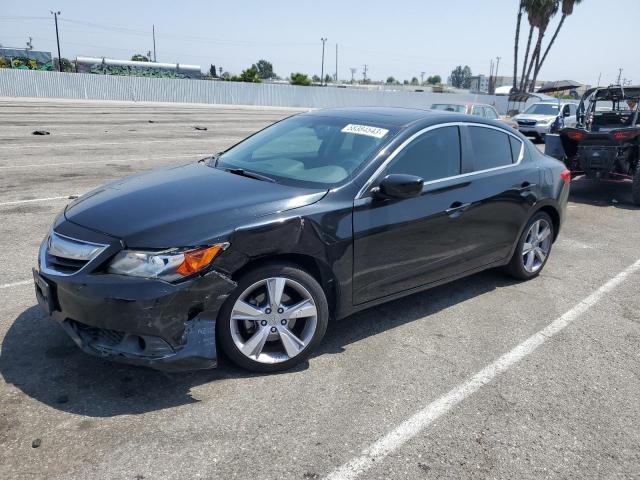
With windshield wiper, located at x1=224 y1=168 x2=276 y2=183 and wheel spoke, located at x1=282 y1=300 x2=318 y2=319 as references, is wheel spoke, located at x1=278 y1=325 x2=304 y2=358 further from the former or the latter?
windshield wiper, located at x1=224 y1=168 x2=276 y2=183

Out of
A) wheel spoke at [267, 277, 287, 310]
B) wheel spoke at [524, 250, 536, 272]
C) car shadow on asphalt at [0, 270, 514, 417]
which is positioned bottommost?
car shadow on asphalt at [0, 270, 514, 417]

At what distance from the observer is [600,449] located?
9.69 feet

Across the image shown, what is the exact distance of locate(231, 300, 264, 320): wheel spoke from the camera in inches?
129

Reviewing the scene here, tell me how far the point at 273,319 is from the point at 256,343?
0.18 metres

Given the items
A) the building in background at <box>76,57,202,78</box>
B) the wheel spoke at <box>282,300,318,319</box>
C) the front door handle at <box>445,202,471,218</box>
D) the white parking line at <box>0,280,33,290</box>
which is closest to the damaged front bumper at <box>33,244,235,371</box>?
the wheel spoke at <box>282,300,318,319</box>

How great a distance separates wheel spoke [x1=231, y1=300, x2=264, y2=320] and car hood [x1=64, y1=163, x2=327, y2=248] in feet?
1.45

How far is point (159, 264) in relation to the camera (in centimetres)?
304

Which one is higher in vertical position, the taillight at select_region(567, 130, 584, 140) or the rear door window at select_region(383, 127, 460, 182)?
the rear door window at select_region(383, 127, 460, 182)

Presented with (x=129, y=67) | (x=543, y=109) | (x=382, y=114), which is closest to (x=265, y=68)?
(x=129, y=67)

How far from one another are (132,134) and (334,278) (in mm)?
14773

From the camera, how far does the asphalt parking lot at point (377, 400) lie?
2730 millimetres

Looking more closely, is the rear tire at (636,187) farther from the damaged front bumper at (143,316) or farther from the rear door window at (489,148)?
the damaged front bumper at (143,316)

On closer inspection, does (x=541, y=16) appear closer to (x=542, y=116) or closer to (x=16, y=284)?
(x=542, y=116)

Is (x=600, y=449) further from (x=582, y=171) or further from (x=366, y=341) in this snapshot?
(x=582, y=171)
